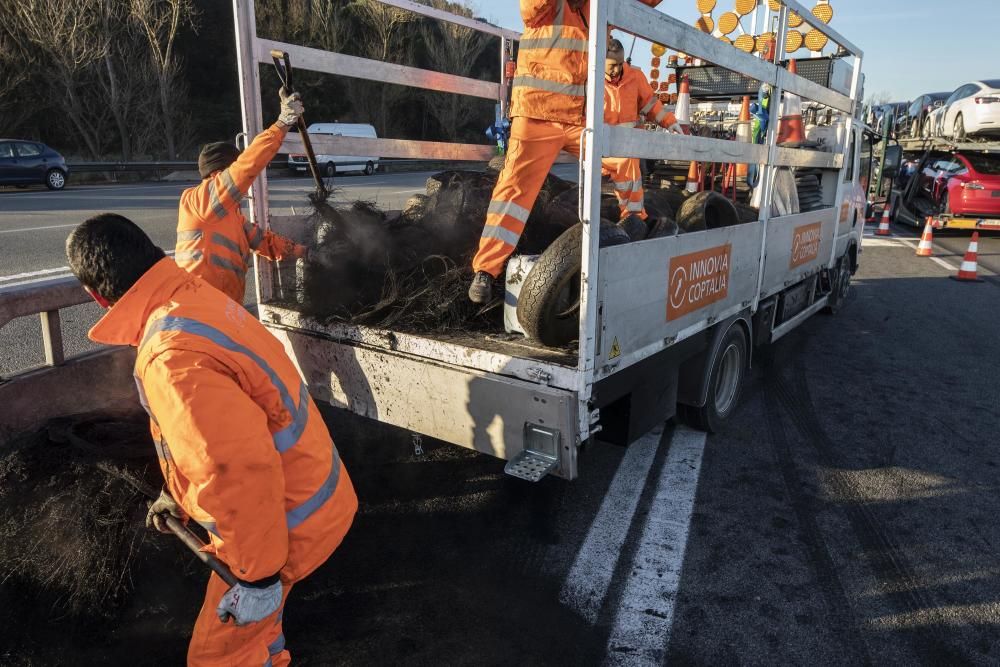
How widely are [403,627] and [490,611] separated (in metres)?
0.35

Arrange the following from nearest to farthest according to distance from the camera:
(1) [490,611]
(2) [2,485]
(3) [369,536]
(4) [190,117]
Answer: (2) [2,485]
(1) [490,611]
(3) [369,536]
(4) [190,117]

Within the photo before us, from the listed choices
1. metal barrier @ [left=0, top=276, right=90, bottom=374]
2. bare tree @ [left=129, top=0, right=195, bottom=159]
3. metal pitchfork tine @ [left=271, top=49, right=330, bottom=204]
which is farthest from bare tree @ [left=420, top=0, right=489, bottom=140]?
metal barrier @ [left=0, top=276, right=90, bottom=374]

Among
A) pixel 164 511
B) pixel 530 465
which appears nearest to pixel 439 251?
pixel 530 465

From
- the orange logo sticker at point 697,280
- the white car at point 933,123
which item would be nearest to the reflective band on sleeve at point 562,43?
the orange logo sticker at point 697,280

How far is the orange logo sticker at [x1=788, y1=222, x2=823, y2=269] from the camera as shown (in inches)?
205

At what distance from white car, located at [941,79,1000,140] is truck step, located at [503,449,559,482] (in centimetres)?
1509

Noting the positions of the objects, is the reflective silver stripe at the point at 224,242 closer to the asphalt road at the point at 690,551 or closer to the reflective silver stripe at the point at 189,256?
the reflective silver stripe at the point at 189,256

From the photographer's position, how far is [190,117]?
3117 centimetres

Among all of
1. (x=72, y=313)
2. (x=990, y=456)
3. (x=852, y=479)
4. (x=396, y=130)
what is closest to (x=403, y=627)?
(x=852, y=479)

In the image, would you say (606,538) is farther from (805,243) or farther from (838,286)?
(838,286)

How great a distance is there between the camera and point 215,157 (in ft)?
12.4

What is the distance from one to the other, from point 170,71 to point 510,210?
3074 cm

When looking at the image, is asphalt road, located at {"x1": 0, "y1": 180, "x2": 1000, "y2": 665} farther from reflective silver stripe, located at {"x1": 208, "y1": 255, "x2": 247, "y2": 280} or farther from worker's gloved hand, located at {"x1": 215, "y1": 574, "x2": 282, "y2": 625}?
reflective silver stripe, located at {"x1": 208, "y1": 255, "x2": 247, "y2": 280}

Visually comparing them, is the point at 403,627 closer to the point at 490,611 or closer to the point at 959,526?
the point at 490,611
